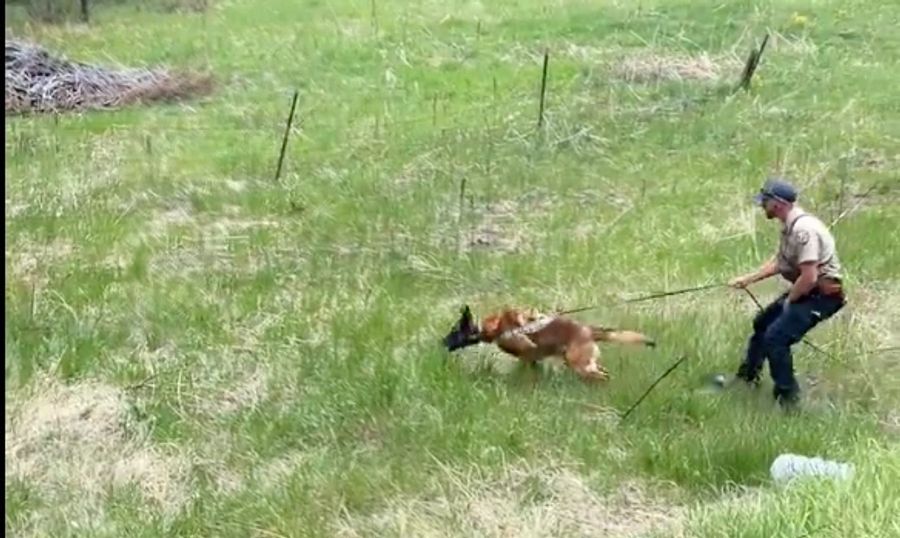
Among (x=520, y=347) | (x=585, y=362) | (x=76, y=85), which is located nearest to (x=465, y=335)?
(x=520, y=347)

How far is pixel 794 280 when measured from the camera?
6.52 metres

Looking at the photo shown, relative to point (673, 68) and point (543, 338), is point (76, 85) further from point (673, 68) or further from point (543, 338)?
point (543, 338)

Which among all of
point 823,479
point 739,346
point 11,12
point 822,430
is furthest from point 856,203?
point 11,12

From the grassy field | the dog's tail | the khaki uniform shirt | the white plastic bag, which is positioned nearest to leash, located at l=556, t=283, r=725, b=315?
the grassy field

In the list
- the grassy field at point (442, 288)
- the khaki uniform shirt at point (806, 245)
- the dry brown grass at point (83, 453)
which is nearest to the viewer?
the grassy field at point (442, 288)

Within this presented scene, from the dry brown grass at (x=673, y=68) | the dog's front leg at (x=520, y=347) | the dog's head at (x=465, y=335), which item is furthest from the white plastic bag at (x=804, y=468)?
the dry brown grass at (x=673, y=68)

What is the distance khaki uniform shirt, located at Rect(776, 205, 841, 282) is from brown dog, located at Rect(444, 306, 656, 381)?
0.97 m

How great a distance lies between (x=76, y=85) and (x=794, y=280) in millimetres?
11036

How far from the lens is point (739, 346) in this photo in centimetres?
727

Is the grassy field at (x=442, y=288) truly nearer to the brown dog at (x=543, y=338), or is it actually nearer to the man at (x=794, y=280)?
the brown dog at (x=543, y=338)

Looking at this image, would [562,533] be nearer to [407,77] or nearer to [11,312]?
[11,312]

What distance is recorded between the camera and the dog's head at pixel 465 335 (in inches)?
277

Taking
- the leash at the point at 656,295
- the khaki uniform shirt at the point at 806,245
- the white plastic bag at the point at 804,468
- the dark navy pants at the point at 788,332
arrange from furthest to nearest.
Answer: the leash at the point at 656,295 < the dark navy pants at the point at 788,332 < the khaki uniform shirt at the point at 806,245 < the white plastic bag at the point at 804,468

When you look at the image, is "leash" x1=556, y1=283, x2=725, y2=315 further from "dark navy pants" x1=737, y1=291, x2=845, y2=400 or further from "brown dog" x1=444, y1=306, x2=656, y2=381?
"dark navy pants" x1=737, y1=291, x2=845, y2=400
